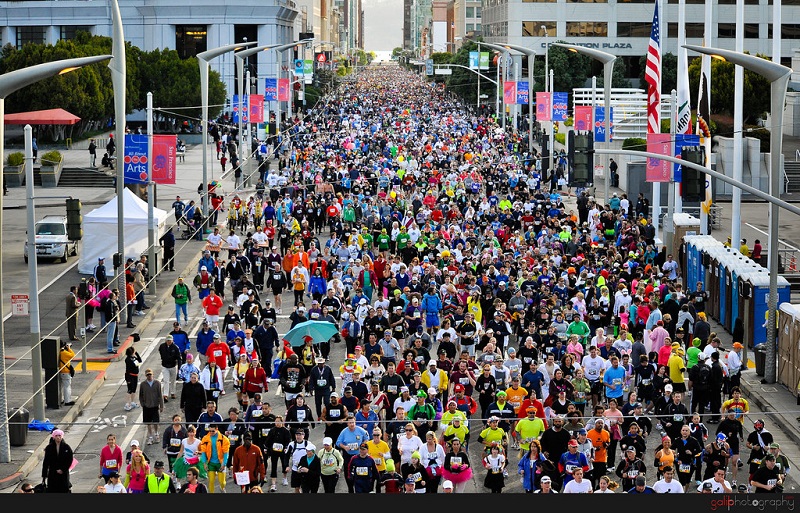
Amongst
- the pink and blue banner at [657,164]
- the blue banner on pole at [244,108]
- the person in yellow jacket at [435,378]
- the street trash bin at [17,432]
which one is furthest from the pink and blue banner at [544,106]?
the street trash bin at [17,432]

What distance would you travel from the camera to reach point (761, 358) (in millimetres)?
24906

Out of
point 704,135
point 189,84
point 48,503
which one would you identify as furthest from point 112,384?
point 189,84

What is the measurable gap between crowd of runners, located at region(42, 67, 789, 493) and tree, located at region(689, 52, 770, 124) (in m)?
38.1

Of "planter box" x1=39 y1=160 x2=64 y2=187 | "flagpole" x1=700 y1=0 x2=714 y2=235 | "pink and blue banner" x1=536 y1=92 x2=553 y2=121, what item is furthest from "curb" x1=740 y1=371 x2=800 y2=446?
"planter box" x1=39 y1=160 x2=64 y2=187

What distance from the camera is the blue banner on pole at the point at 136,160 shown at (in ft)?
110

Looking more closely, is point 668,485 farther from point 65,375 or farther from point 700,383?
point 65,375

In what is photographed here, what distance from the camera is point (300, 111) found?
385 feet

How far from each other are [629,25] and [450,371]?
99331 millimetres

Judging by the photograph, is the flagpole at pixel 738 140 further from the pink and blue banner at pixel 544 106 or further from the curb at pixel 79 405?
the pink and blue banner at pixel 544 106

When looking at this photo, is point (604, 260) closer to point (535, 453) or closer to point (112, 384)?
point (112, 384)

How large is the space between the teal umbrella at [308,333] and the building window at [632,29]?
97682 mm

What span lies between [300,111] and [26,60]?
40.2 meters

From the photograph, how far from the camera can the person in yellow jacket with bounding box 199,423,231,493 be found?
1711 centimetres

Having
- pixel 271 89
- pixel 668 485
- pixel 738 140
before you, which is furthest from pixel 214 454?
pixel 271 89
